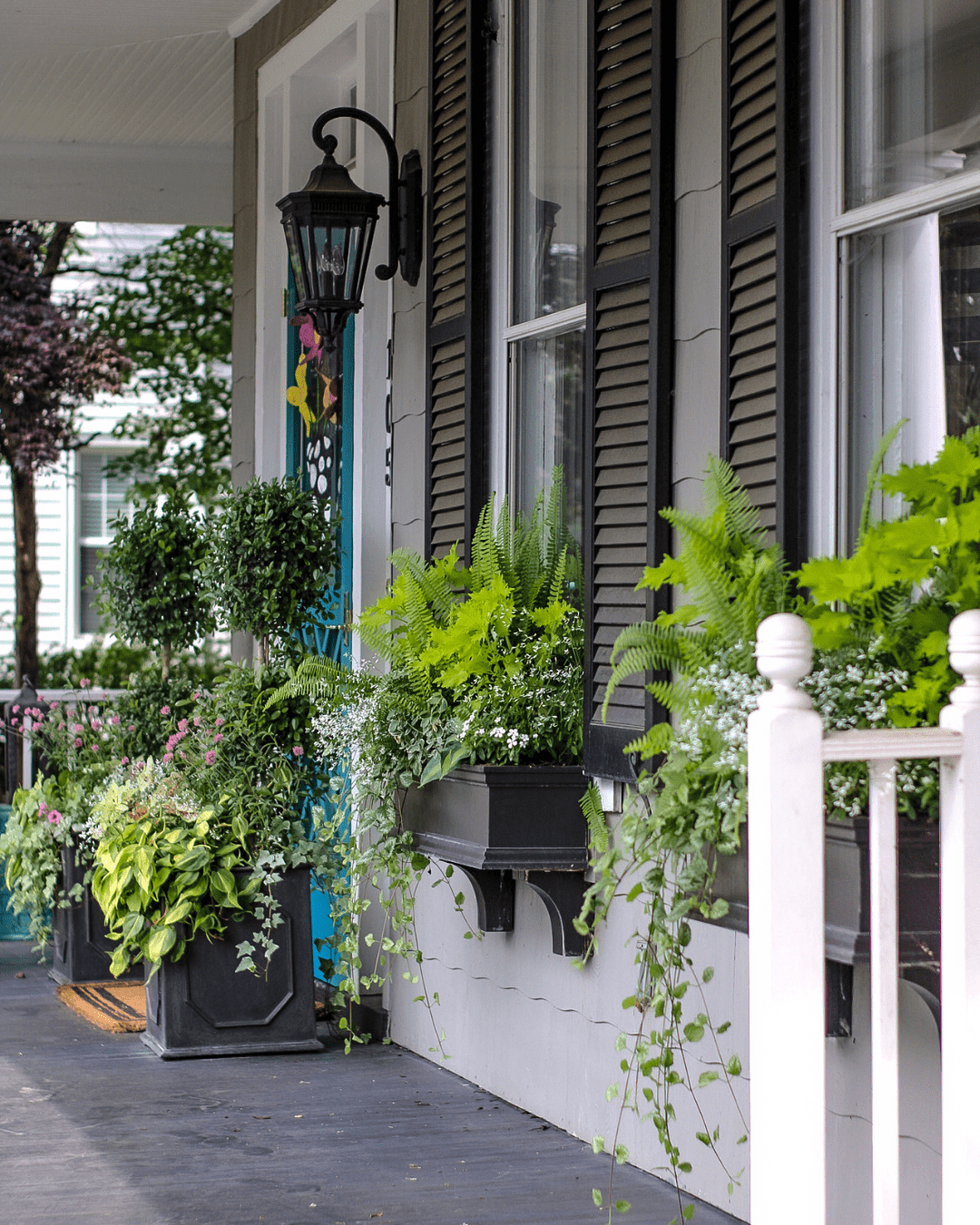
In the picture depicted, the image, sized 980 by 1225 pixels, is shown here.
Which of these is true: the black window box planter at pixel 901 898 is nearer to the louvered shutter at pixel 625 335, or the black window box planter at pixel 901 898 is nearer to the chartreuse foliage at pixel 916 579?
the chartreuse foliage at pixel 916 579

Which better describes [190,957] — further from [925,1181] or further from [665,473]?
[925,1181]

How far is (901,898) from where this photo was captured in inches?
80.0

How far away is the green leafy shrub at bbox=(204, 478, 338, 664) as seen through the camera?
4250 mm

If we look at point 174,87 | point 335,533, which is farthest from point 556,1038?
point 174,87

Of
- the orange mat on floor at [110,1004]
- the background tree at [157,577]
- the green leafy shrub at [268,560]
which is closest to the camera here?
the green leafy shrub at [268,560]

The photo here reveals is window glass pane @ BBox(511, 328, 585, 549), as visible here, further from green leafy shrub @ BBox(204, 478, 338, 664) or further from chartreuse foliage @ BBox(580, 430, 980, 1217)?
chartreuse foliage @ BBox(580, 430, 980, 1217)

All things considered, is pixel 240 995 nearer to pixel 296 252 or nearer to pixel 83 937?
pixel 83 937

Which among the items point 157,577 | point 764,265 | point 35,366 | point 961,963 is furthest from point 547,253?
point 35,366

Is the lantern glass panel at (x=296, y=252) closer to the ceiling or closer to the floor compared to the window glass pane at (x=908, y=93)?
closer to the ceiling

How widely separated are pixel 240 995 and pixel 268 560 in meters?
1.16

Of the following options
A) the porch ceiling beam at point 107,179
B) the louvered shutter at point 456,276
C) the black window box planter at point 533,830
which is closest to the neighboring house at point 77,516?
the porch ceiling beam at point 107,179

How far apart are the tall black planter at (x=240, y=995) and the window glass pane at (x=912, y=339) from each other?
6.78 feet

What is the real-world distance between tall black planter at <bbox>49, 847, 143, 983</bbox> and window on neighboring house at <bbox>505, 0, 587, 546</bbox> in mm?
2117

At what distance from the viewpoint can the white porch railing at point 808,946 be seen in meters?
1.66
